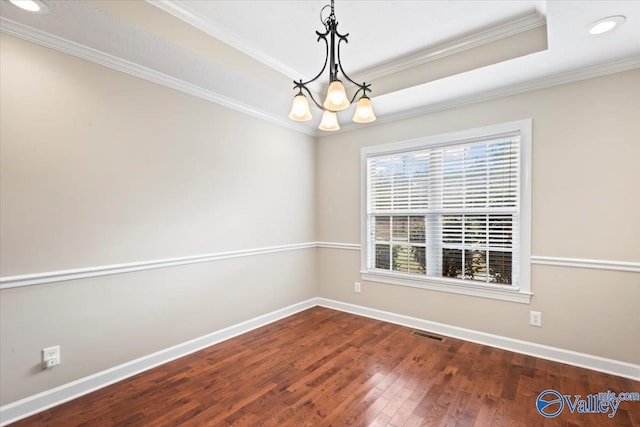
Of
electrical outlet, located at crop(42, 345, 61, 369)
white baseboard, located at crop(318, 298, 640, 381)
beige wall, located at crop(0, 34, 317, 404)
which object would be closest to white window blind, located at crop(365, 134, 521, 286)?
white baseboard, located at crop(318, 298, 640, 381)

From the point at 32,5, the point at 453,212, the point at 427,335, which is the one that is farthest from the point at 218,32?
the point at 427,335

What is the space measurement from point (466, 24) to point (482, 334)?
2.91 metres

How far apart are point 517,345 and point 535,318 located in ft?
1.06

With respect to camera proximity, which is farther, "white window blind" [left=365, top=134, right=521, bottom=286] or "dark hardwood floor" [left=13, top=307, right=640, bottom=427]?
"white window blind" [left=365, top=134, right=521, bottom=286]

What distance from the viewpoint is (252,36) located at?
8.48ft

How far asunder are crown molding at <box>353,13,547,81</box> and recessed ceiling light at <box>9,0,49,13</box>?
2553 mm

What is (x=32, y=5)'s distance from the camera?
1.75 metres

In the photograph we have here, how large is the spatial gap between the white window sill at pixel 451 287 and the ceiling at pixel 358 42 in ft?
6.42

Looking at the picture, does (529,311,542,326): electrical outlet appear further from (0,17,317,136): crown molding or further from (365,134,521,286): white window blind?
(0,17,317,136): crown molding

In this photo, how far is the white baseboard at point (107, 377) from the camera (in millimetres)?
1961

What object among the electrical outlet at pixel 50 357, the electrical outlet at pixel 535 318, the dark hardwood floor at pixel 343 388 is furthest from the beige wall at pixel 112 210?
the electrical outlet at pixel 535 318

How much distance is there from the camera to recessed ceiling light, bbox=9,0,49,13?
172 centimetres

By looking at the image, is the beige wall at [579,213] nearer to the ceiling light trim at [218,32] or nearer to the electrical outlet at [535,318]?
the electrical outlet at [535,318]

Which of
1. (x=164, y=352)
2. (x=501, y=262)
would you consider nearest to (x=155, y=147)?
(x=164, y=352)
